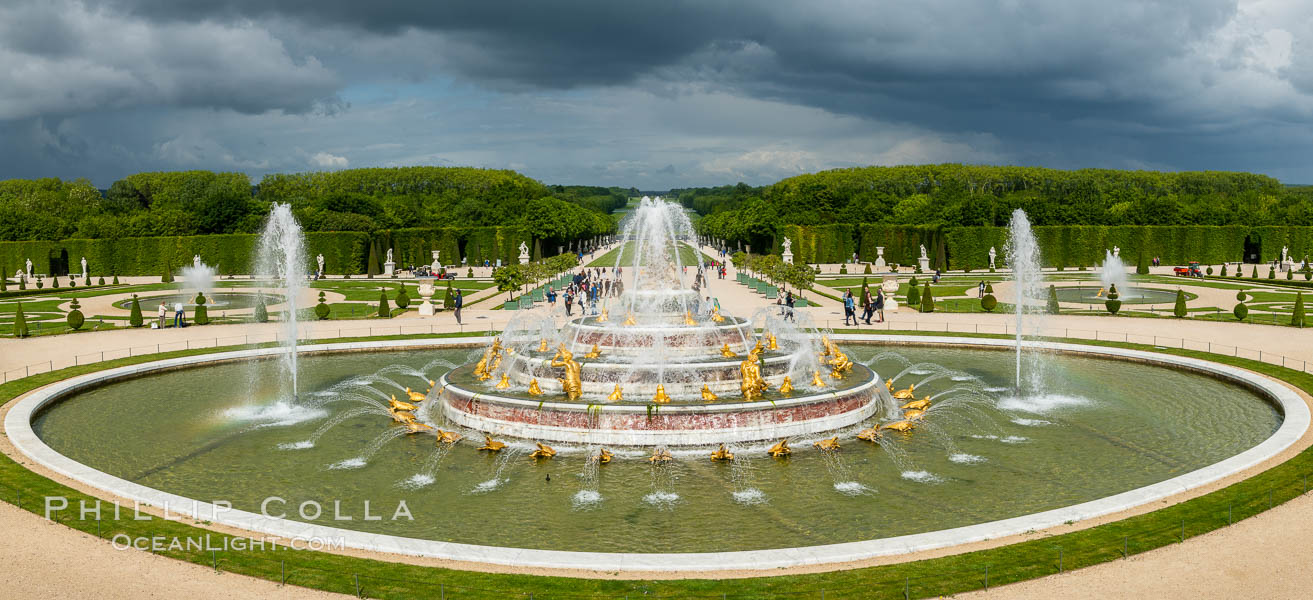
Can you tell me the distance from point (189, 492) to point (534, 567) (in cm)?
884

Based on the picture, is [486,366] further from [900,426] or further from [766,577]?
[766,577]

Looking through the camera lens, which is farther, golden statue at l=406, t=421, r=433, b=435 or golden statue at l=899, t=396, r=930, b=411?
golden statue at l=899, t=396, r=930, b=411

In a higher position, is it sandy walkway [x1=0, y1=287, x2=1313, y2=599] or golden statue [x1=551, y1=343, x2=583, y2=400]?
golden statue [x1=551, y1=343, x2=583, y2=400]

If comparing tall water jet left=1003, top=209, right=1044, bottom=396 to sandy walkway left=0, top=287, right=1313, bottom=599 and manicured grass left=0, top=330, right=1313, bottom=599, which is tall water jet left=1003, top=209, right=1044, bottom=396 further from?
sandy walkway left=0, top=287, right=1313, bottom=599

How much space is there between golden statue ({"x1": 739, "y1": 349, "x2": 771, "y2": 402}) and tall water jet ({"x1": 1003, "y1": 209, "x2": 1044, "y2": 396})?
351 inches

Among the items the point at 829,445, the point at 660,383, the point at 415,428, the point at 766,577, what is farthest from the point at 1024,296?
the point at 766,577

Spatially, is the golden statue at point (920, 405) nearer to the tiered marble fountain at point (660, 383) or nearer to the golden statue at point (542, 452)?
the tiered marble fountain at point (660, 383)

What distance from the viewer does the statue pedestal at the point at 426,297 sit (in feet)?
164

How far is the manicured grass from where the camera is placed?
12.5 metres

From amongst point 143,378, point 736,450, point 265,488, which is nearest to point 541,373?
point 736,450

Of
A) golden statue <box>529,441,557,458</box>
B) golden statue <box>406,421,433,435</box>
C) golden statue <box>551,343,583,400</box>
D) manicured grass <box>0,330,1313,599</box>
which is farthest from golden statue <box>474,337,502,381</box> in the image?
manicured grass <box>0,330,1313,599</box>

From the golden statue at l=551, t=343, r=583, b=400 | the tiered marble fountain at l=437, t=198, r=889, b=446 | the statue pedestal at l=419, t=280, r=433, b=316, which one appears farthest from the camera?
the statue pedestal at l=419, t=280, r=433, b=316

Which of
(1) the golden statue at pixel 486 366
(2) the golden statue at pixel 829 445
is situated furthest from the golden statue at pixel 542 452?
(2) the golden statue at pixel 829 445

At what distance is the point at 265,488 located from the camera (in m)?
18.4
